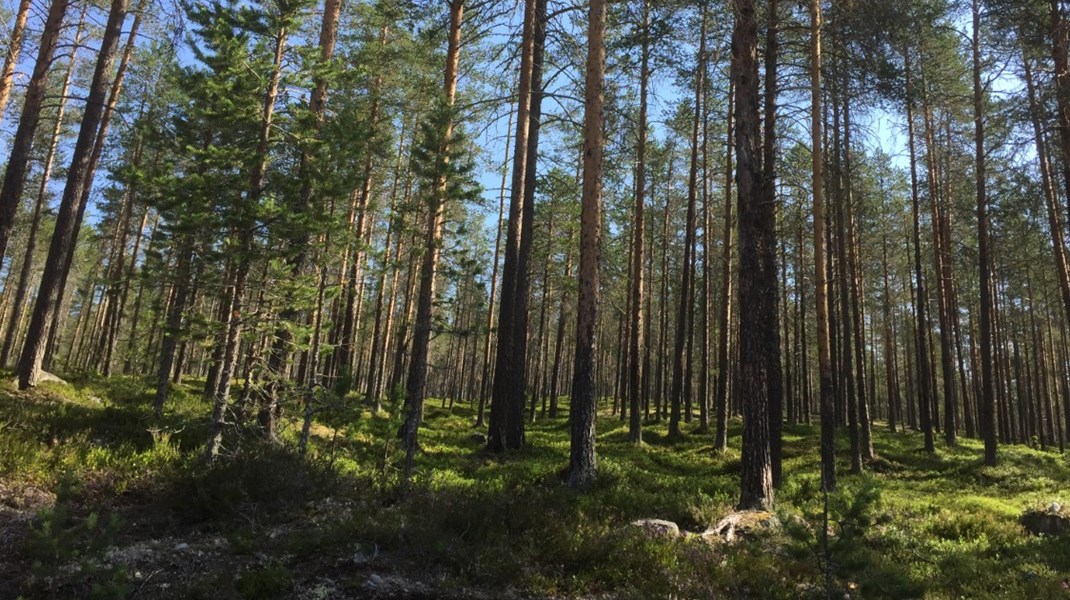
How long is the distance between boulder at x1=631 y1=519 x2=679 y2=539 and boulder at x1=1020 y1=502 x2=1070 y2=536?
687cm

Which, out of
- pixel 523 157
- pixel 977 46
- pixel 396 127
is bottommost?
pixel 523 157

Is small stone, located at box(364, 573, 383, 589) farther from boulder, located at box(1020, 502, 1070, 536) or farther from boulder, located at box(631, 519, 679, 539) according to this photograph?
boulder, located at box(1020, 502, 1070, 536)

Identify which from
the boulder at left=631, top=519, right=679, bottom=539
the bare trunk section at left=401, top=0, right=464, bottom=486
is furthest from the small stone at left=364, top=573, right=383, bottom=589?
the boulder at left=631, top=519, right=679, bottom=539

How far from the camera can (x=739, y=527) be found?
757 cm

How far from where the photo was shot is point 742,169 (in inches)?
360

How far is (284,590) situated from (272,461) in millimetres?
2907

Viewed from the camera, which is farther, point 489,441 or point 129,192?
point 129,192

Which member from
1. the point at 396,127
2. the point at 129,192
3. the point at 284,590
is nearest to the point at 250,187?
the point at 284,590

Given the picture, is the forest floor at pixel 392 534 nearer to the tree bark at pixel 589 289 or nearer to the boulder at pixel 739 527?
the boulder at pixel 739 527

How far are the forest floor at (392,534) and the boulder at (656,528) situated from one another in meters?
0.20

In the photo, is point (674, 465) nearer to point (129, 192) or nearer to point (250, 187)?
point (250, 187)

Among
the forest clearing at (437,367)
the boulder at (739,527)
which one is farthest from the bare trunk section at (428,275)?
the boulder at (739,527)

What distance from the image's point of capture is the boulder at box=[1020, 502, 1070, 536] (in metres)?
9.22

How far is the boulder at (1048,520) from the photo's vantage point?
30.2ft
